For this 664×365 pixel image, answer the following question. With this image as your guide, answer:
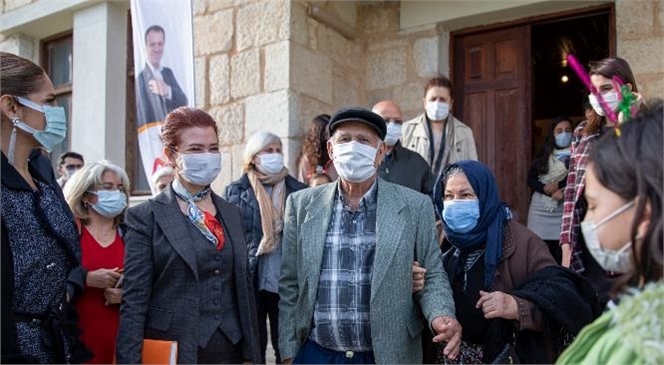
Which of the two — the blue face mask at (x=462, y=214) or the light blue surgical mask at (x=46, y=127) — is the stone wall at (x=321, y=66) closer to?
the blue face mask at (x=462, y=214)

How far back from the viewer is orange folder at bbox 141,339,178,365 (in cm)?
262

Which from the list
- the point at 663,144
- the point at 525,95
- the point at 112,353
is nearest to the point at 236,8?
the point at 525,95

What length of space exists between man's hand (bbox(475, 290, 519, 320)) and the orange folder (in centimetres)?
123

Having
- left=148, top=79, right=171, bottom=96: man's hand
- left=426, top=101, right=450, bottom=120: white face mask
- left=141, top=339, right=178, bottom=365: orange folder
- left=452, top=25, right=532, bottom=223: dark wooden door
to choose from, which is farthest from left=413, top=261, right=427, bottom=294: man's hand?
left=148, top=79, right=171, bottom=96: man's hand

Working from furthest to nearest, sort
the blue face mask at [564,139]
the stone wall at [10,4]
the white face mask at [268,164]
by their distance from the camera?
the stone wall at [10,4], the blue face mask at [564,139], the white face mask at [268,164]

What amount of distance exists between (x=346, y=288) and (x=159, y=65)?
12.3ft

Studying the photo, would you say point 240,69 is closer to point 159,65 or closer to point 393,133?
point 159,65

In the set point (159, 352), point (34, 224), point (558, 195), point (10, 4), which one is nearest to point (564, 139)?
point (558, 195)

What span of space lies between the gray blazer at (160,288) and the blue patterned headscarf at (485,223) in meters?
1.01

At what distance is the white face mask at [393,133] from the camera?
4793 mm

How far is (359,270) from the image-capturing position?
9.17 feet

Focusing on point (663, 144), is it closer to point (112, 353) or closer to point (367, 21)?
point (112, 353)

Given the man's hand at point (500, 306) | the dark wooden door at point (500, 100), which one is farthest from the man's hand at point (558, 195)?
the man's hand at point (500, 306)

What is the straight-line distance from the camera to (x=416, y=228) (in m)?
2.88
